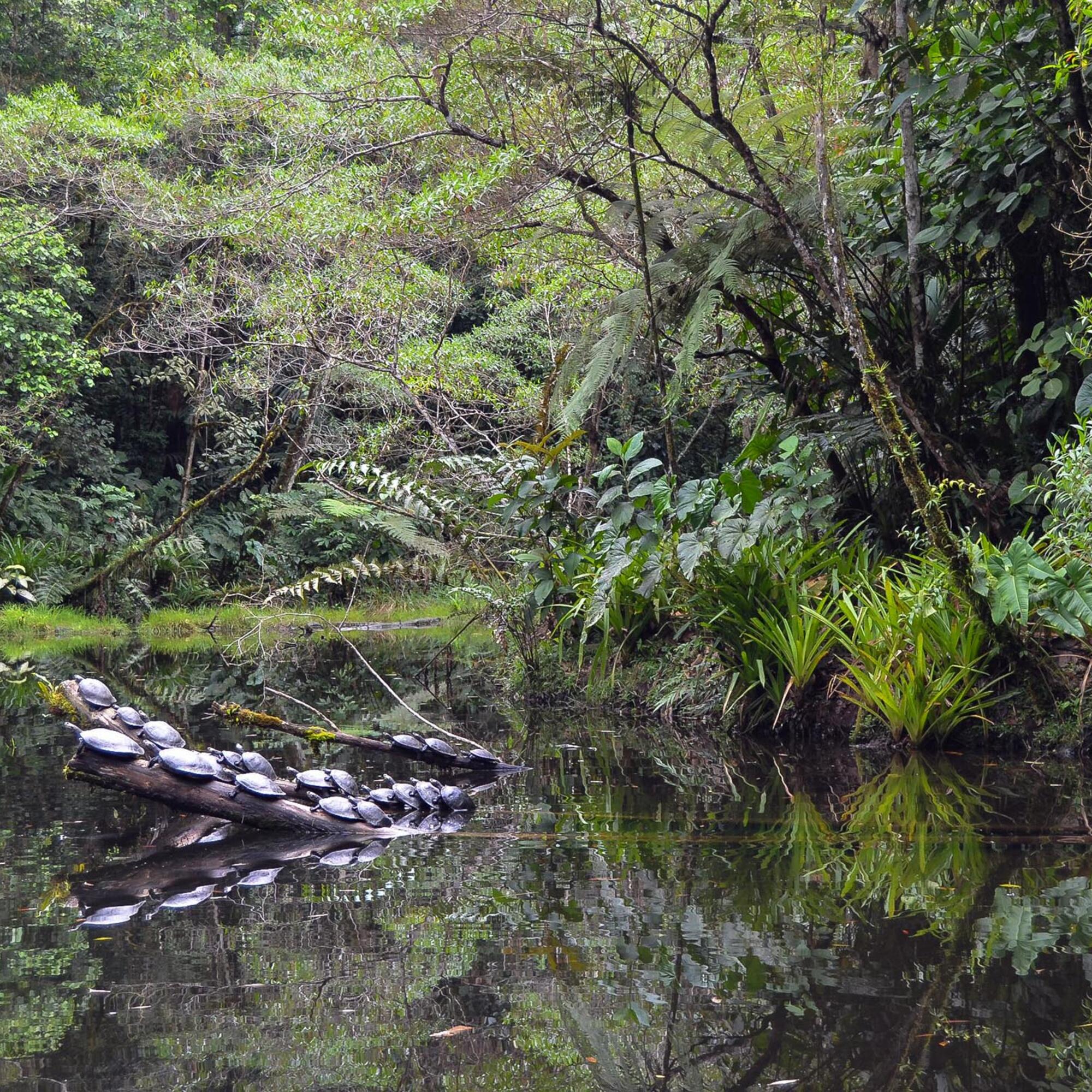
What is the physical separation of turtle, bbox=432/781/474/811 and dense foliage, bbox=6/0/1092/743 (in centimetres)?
170

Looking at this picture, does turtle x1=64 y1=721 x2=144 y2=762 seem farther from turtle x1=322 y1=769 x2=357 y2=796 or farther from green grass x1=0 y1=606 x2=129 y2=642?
green grass x1=0 y1=606 x2=129 y2=642

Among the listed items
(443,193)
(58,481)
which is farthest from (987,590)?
(58,481)

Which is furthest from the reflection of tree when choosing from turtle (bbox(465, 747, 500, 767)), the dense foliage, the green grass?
the green grass

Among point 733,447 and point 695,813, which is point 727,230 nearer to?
point 695,813

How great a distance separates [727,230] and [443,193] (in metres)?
1.69

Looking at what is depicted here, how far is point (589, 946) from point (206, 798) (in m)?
1.42

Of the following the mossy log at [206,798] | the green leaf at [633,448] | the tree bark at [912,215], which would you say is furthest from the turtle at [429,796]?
the tree bark at [912,215]

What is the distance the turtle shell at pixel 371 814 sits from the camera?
9.86 feet

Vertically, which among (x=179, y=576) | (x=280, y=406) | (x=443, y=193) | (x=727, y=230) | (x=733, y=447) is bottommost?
(x=179, y=576)

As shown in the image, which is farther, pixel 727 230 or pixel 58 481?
pixel 58 481

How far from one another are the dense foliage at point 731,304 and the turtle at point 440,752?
1.31 metres

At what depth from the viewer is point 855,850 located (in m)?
2.67

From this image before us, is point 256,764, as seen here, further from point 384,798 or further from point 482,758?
point 482,758

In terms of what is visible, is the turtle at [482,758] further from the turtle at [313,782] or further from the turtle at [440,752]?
the turtle at [313,782]
